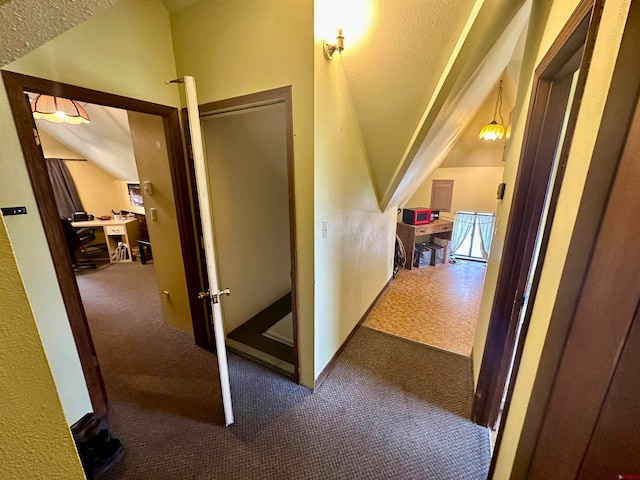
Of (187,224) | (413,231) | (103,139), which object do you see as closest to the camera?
(187,224)

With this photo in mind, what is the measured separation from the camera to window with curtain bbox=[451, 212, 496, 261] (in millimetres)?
4586

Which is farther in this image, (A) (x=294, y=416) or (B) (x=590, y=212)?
(A) (x=294, y=416)

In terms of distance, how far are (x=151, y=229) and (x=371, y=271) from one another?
2.29m

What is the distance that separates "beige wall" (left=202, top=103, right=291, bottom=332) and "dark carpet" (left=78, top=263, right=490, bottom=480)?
686 mm

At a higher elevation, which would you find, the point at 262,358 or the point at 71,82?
the point at 71,82

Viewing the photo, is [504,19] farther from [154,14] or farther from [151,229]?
[151,229]

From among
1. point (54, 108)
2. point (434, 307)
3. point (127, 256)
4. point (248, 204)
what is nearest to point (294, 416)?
point (248, 204)

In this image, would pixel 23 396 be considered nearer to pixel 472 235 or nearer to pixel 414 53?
pixel 414 53

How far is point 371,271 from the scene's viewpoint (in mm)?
2844

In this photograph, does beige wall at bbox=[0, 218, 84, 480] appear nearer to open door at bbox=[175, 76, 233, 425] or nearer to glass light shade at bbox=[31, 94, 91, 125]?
open door at bbox=[175, 76, 233, 425]

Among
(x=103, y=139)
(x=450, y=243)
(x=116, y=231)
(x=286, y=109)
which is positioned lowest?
(x=450, y=243)

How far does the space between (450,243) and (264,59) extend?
4.42m

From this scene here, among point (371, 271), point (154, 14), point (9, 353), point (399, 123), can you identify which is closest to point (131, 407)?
point (9, 353)

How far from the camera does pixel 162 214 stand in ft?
7.27
